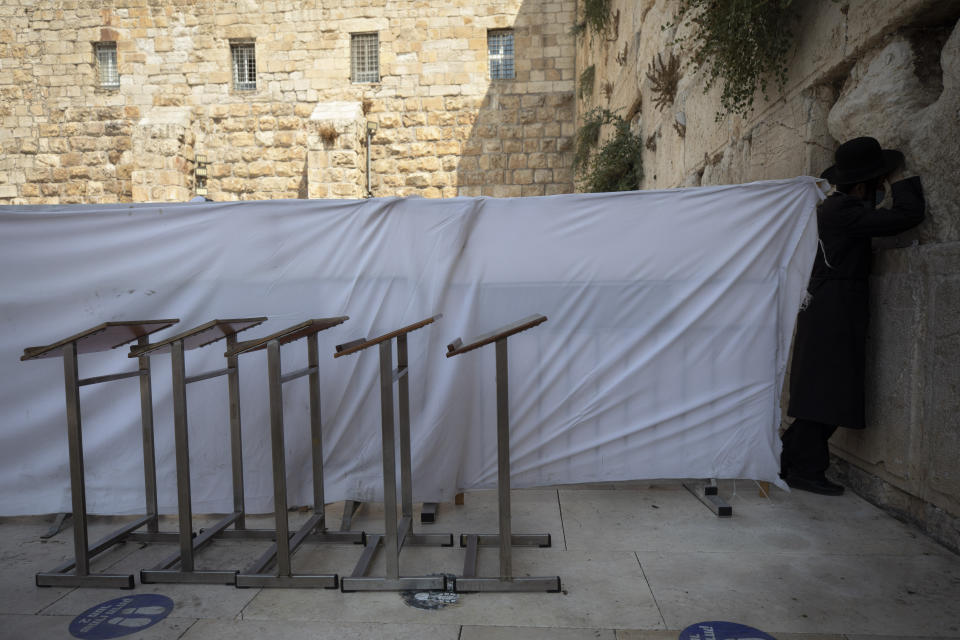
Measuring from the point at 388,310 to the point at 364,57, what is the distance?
381 inches

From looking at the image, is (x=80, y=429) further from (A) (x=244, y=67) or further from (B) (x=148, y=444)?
(A) (x=244, y=67)

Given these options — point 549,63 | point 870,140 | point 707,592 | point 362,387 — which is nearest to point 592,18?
point 549,63

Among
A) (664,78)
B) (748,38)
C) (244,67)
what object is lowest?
(748,38)

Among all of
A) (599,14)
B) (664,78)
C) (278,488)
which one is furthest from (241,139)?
(278,488)

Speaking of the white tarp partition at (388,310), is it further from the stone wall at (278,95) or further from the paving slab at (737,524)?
the stone wall at (278,95)

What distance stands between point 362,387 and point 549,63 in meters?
9.78

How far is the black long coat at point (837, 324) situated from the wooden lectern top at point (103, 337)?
3.11 m

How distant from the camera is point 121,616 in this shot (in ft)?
6.87

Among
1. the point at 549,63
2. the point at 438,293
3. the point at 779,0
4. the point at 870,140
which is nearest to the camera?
the point at 870,140

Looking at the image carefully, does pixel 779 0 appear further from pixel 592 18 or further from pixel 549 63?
pixel 549 63

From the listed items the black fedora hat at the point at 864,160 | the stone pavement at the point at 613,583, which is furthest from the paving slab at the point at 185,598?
the black fedora hat at the point at 864,160

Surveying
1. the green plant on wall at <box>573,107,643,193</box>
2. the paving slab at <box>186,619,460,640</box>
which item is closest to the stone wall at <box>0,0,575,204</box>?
the green plant on wall at <box>573,107,643,193</box>

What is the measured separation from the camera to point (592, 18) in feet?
28.1

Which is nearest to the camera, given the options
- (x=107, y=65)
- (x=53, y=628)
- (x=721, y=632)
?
(x=721, y=632)
